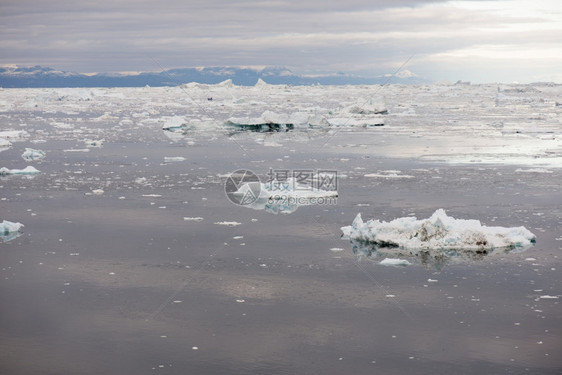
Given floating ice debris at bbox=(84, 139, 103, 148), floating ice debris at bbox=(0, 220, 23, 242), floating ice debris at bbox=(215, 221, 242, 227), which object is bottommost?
floating ice debris at bbox=(84, 139, 103, 148)

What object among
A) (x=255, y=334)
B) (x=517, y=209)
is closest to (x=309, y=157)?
(x=517, y=209)

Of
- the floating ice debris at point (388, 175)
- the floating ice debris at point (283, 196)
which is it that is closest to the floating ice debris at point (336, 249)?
the floating ice debris at point (283, 196)

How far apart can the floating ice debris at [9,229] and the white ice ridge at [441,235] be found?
16.4ft

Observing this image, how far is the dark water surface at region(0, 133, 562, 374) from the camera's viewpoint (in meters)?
6.27

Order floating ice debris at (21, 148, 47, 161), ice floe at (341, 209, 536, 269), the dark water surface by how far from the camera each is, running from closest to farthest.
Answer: the dark water surface → ice floe at (341, 209, 536, 269) → floating ice debris at (21, 148, 47, 161)

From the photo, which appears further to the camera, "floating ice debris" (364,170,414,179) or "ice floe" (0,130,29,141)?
"ice floe" (0,130,29,141)

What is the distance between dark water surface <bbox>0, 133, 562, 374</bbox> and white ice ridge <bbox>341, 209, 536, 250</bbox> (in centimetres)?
35

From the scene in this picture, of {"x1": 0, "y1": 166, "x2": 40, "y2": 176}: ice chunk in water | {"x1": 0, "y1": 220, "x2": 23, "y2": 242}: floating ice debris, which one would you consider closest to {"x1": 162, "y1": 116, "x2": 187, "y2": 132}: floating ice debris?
{"x1": 0, "y1": 166, "x2": 40, "y2": 176}: ice chunk in water

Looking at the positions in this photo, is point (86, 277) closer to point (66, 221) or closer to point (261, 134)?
point (66, 221)

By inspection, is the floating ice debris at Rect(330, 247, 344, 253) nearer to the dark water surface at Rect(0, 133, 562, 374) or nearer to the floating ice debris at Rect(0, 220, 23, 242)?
the dark water surface at Rect(0, 133, 562, 374)

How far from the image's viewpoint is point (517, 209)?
12305 millimetres

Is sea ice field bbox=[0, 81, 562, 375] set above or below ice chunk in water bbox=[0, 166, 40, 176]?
below

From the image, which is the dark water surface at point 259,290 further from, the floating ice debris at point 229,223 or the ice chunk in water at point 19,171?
the ice chunk in water at point 19,171

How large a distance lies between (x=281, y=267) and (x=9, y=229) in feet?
14.6
